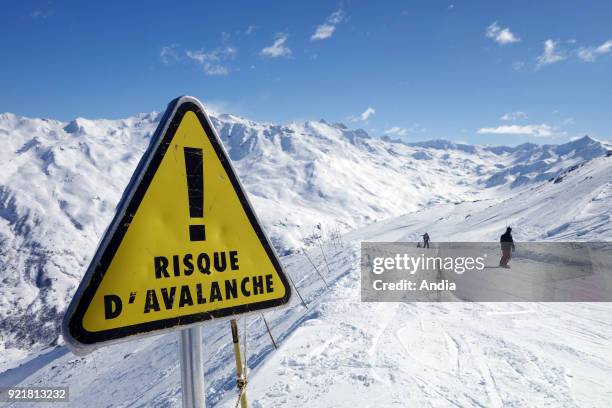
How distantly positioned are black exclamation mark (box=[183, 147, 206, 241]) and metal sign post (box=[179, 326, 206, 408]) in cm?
55

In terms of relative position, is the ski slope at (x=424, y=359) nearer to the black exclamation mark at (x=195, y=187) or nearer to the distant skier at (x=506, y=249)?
the black exclamation mark at (x=195, y=187)

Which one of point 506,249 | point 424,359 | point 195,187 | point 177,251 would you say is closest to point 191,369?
point 177,251

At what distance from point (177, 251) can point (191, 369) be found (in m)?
0.65

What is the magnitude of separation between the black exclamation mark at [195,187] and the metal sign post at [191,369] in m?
0.55

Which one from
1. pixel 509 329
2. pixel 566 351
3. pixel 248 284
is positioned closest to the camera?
pixel 248 284

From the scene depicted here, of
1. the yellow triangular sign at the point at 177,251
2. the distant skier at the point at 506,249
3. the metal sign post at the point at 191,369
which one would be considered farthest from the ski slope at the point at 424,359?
the distant skier at the point at 506,249

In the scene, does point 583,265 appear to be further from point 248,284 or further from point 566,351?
point 248,284

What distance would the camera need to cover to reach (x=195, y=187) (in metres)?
2.30

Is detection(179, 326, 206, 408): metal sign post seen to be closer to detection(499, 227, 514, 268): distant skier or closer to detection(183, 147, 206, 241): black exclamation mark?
detection(183, 147, 206, 241): black exclamation mark

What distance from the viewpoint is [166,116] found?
2.18 m

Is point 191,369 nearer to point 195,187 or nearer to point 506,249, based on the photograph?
point 195,187

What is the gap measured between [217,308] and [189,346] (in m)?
0.26

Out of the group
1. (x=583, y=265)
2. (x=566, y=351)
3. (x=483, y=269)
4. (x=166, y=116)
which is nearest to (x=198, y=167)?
(x=166, y=116)

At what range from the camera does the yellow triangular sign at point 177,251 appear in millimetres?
1993
